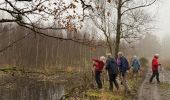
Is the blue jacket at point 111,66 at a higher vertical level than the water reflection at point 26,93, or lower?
higher

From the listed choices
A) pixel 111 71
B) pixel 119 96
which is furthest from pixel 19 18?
pixel 111 71

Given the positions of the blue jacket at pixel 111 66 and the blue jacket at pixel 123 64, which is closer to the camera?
the blue jacket at pixel 111 66

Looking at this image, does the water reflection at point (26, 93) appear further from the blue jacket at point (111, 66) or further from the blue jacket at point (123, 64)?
the blue jacket at point (123, 64)

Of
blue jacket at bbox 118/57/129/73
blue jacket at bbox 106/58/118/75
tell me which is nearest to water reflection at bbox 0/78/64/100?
blue jacket at bbox 106/58/118/75

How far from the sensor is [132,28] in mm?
26188

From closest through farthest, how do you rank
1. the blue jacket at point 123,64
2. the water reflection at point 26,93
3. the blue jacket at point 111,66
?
the blue jacket at point 111,66, the blue jacket at point 123,64, the water reflection at point 26,93

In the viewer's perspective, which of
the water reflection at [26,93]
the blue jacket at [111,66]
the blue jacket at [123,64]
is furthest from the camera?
the water reflection at [26,93]

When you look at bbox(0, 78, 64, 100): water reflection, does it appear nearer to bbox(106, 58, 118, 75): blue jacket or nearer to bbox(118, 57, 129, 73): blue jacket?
bbox(106, 58, 118, 75): blue jacket

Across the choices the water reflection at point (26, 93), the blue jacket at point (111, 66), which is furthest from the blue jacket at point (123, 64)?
the water reflection at point (26, 93)

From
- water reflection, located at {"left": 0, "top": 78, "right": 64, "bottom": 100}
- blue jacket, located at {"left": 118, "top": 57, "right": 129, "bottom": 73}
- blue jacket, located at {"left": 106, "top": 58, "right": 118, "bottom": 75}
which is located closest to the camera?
blue jacket, located at {"left": 106, "top": 58, "right": 118, "bottom": 75}

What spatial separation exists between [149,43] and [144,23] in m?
78.1

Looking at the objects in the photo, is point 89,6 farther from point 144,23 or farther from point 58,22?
point 144,23

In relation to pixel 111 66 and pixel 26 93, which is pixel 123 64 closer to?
pixel 111 66

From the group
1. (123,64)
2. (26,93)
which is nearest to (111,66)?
(123,64)
